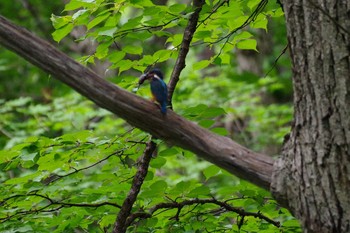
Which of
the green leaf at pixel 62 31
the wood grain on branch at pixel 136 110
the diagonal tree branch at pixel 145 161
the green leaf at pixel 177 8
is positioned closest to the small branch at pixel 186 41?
the diagonal tree branch at pixel 145 161

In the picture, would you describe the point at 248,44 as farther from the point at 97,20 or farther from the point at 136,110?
the point at 136,110

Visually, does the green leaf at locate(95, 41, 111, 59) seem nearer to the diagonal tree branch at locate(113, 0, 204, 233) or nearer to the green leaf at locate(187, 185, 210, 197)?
the diagonal tree branch at locate(113, 0, 204, 233)

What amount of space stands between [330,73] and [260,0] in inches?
35.9

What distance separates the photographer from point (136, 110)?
6.27 ft

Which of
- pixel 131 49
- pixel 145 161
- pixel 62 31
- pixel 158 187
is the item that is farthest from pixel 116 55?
pixel 158 187

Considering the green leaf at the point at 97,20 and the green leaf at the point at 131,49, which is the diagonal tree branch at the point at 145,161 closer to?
the green leaf at the point at 131,49

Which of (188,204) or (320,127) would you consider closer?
(320,127)

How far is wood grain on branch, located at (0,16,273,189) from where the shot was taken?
5.98ft

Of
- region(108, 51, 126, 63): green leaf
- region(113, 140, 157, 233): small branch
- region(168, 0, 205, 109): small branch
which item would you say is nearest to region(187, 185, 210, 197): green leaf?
region(113, 140, 157, 233): small branch

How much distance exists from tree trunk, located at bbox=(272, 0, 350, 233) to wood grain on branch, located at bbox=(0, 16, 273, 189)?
11 centimetres

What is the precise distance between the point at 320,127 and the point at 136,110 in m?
0.64

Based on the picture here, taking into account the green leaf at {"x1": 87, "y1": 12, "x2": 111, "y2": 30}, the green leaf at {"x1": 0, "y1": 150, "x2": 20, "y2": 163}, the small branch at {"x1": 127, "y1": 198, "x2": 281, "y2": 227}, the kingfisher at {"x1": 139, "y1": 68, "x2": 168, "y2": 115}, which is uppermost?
the green leaf at {"x1": 87, "y1": 12, "x2": 111, "y2": 30}

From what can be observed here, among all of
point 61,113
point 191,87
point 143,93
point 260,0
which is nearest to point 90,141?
point 143,93

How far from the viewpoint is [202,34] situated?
8.86 ft
